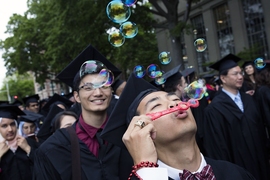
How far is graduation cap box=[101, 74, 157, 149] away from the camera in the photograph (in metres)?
2.50

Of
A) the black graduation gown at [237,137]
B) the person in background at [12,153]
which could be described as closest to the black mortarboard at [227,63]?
the black graduation gown at [237,137]

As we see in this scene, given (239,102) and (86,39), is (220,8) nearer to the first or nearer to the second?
(86,39)

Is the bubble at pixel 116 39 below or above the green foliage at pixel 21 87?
below

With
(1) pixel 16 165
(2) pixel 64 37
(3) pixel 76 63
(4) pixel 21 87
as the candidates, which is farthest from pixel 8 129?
(4) pixel 21 87

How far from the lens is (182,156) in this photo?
7.20 ft

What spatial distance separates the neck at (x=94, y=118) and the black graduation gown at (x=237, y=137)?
242 centimetres

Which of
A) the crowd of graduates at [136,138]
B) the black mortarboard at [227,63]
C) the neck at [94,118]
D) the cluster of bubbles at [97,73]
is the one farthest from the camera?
the black mortarboard at [227,63]

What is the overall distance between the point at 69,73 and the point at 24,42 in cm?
2916

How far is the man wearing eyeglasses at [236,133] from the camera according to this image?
482 centimetres

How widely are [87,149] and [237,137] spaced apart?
292cm

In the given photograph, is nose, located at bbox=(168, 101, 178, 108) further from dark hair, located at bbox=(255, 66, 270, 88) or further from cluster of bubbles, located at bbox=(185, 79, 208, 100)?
dark hair, located at bbox=(255, 66, 270, 88)

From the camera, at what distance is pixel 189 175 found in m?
2.03

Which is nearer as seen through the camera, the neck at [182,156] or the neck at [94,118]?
the neck at [182,156]

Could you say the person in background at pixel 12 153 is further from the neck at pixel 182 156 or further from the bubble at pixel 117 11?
the neck at pixel 182 156
